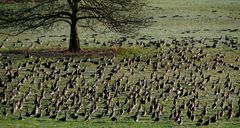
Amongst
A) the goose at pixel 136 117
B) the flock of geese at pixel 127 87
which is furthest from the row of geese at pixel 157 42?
the goose at pixel 136 117

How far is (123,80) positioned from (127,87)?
1879mm

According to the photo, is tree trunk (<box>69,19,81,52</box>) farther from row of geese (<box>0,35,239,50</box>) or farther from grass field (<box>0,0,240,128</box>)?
row of geese (<box>0,35,239,50</box>)

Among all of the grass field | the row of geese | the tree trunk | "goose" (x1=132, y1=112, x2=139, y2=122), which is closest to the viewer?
"goose" (x1=132, y1=112, x2=139, y2=122)

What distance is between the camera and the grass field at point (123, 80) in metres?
18.8

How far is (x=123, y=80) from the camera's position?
25422mm

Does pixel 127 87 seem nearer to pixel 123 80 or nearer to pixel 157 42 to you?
pixel 123 80

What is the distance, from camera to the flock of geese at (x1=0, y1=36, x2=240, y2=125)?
63.1ft

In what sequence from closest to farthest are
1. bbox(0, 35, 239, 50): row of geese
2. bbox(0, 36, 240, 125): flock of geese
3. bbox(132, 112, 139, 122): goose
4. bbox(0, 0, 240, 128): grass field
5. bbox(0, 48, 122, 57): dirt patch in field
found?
bbox(132, 112, 139, 122): goose → bbox(0, 0, 240, 128): grass field → bbox(0, 36, 240, 125): flock of geese → bbox(0, 48, 122, 57): dirt patch in field → bbox(0, 35, 239, 50): row of geese

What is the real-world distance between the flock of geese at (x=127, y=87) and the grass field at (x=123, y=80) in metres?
0.03

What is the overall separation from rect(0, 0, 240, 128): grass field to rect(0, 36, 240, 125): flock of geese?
35 mm

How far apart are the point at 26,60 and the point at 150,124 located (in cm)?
1333

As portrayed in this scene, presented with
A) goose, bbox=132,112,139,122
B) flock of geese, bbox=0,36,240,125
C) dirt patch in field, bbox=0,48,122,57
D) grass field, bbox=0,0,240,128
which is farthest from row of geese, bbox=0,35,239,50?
goose, bbox=132,112,139,122

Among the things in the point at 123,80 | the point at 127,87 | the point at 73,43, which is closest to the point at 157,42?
the point at 73,43

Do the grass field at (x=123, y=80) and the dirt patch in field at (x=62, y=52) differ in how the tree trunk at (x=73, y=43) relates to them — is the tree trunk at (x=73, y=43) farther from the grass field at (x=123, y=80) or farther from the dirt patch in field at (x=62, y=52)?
the grass field at (x=123, y=80)
